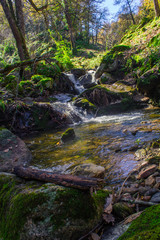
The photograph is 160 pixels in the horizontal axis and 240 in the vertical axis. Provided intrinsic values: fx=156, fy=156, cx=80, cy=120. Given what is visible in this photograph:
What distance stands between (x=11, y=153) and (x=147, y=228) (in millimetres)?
4107

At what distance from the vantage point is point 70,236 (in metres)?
1.43

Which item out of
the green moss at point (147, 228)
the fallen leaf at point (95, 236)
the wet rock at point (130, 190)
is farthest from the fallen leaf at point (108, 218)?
the wet rock at point (130, 190)

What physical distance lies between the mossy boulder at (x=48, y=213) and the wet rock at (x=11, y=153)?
2.42 m

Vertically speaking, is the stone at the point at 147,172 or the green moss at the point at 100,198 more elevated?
the green moss at the point at 100,198

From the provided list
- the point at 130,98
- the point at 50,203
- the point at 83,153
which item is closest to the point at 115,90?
the point at 130,98

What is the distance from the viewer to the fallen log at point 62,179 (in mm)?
1605

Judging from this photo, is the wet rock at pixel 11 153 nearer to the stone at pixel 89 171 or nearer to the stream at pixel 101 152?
the stream at pixel 101 152

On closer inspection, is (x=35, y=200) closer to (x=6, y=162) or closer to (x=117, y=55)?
(x=6, y=162)

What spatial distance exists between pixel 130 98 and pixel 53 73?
578cm

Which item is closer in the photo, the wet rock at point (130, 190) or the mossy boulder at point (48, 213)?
the mossy boulder at point (48, 213)

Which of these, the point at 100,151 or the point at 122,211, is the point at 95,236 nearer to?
the point at 122,211

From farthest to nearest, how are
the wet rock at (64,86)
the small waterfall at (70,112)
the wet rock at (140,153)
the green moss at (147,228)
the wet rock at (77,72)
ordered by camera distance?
the wet rock at (77,72) → the wet rock at (64,86) → the small waterfall at (70,112) → the wet rock at (140,153) → the green moss at (147,228)

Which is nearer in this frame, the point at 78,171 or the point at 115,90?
the point at 78,171

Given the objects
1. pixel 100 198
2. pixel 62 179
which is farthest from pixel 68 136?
pixel 62 179
